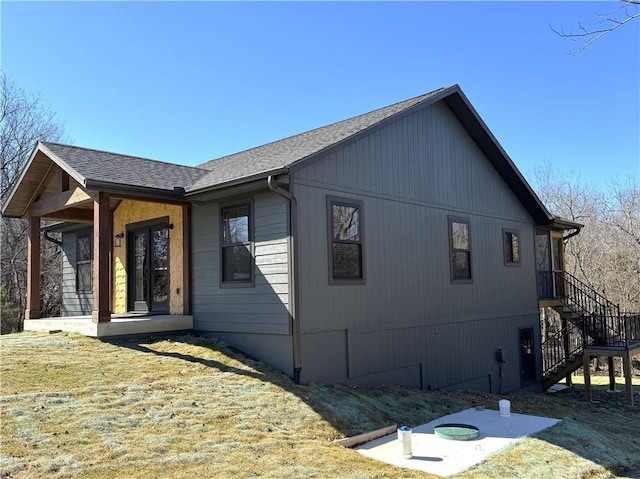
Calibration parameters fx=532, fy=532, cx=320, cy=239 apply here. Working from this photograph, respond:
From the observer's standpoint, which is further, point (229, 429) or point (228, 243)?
point (228, 243)

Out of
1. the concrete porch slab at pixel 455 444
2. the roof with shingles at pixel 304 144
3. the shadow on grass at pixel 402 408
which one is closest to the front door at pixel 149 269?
the roof with shingles at pixel 304 144

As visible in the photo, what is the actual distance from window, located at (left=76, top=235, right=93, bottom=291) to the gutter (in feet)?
27.0

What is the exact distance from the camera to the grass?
5.29 meters

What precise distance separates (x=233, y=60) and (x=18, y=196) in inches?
259

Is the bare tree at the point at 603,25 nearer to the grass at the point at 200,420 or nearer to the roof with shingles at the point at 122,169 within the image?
the grass at the point at 200,420

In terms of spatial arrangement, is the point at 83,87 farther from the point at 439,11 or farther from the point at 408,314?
the point at 408,314

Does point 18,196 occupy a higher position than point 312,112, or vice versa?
point 312,112

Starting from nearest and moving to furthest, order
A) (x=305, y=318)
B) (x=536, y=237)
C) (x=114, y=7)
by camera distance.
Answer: (x=305, y=318) → (x=114, y=7) → (x=536, y=237)

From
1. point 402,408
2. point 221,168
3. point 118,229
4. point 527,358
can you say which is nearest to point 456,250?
point 527,358

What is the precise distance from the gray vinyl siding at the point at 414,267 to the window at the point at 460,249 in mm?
188

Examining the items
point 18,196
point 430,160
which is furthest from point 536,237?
point 18,196

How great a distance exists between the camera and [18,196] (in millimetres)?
11906

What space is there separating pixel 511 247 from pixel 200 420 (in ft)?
35.2

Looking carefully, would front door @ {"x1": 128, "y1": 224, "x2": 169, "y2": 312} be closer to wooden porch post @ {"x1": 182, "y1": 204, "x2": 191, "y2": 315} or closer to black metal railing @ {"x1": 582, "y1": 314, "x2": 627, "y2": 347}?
wooden porch post @ {"x1": 182, "y1": 204, "x2": 191, "y2": 315}
